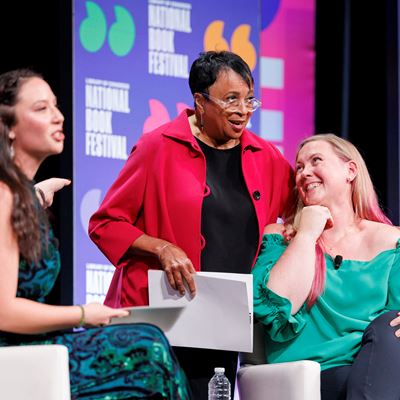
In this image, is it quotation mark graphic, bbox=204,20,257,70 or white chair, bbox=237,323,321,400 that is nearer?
white chair, bbox=237,323,321,400

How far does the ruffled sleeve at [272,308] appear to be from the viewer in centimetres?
350

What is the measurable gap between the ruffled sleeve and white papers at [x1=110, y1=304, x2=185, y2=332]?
0.35 m

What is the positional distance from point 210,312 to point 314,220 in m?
0.54

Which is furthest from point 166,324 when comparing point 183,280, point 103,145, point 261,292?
A: point 103,145

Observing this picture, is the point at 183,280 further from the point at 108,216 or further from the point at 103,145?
the point at 103,145

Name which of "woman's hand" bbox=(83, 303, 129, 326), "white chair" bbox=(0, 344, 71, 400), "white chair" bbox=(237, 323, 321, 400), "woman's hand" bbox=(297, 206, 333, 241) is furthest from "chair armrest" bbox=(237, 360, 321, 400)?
"white chair" bbox=(0, 344, 71, 400)

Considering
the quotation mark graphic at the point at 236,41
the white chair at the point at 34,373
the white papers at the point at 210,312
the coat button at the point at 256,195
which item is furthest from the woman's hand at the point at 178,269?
the quotation mark graphic at the point at 236,41

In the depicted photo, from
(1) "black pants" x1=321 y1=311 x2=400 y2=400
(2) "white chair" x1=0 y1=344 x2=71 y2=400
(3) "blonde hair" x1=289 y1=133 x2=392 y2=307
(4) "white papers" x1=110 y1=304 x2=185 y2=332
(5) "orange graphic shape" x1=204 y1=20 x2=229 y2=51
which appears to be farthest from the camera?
(5) "orange graphic shape" x1=204 y1=20 x2=229 y2=51

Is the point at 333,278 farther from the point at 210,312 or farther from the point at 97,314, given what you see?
the point at 97,314

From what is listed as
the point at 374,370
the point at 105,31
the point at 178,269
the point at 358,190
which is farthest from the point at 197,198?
the point at 105,31

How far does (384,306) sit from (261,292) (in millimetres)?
438

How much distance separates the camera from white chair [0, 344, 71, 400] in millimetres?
2578

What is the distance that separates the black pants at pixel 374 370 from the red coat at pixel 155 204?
53 centimetres

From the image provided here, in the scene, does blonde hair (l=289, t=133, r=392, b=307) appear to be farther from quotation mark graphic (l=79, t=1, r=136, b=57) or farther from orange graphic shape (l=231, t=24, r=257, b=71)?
orange graphic shape (l=231, t=24, r=257, b=71)
